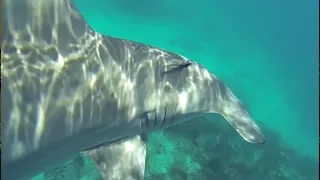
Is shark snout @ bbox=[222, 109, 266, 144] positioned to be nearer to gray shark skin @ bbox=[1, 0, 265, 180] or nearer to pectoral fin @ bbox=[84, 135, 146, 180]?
gray shark skin @ bbox=[1, 0, 265, 180]

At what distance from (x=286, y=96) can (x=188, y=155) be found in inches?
850

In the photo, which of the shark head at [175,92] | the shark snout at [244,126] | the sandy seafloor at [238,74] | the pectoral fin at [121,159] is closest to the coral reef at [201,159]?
the sandy seafloor at [238,74]

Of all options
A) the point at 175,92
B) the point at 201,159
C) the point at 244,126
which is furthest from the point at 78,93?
the point at 201,159

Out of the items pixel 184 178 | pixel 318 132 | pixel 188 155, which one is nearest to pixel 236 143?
pixel 188 155

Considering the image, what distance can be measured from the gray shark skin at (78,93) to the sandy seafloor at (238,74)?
14.4 feet

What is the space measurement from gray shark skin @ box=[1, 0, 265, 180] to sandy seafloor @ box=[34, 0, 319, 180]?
173 inches

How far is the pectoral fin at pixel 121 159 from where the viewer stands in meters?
3.97

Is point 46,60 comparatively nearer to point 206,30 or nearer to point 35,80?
point 35,80

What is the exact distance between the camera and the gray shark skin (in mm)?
3010

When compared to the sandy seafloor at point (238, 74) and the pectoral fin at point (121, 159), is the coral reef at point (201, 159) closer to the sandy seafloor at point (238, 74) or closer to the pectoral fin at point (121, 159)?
the sandy seafloor at point (238, 74)

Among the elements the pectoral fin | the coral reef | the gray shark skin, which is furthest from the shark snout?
the coral reef

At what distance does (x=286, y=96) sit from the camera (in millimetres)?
29297

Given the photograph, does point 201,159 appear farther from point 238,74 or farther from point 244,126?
point 238,74

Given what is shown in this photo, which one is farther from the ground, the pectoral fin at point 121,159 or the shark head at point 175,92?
the shark head at point 175,92
